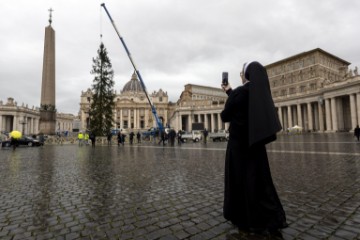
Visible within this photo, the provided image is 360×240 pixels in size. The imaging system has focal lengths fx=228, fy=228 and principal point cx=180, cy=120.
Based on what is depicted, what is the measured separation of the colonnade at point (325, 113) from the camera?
4013cm

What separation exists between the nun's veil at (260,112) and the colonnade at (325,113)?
46167 millimetres

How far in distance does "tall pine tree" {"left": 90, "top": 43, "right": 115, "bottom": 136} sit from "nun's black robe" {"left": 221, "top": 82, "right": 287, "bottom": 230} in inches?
1249

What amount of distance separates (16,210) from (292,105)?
192 ft

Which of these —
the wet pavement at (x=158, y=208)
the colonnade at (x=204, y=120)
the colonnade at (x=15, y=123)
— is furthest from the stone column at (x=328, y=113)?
the colonnade at (x=15, y=123)

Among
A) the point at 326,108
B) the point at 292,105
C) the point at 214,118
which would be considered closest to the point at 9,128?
the point at 214,118

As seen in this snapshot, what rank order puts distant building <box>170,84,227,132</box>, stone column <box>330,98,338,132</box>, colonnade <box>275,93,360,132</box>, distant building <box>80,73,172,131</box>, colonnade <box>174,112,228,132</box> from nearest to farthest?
colonnade <box>275,93,360,132</box>, stone column <box>330,98,338,132</box>, distant building <box>170,84,227,132</box>, colonnade <box>174,112,228,132</box>, distant building <box>80,73,172,131</box>

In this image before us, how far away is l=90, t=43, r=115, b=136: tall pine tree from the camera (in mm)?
33078

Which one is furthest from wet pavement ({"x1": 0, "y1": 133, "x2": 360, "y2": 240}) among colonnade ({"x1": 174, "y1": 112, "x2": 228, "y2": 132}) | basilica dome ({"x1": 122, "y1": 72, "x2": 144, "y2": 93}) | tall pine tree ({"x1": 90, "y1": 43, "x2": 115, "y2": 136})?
basilica dome ({"x1": 122, "y1": 72, "x2": 144, "y2": 93})

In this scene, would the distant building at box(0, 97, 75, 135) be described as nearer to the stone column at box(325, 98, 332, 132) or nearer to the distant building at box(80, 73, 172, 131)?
the distant building at box(80, 73, 172, 131)

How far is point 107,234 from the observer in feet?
8.74

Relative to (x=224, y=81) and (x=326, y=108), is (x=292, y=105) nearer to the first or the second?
(x=326, y=108)

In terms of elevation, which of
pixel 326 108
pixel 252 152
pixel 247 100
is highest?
pixel 326 108

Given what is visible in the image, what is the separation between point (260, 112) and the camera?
2.66 metres

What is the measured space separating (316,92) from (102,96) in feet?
140
